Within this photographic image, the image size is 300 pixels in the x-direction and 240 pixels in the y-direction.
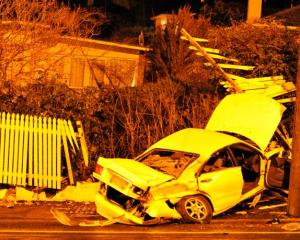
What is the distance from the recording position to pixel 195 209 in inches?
361

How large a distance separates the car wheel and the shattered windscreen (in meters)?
0.44

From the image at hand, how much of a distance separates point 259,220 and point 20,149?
4.84 metres

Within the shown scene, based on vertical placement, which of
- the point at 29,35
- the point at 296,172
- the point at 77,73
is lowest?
the point at 296,172

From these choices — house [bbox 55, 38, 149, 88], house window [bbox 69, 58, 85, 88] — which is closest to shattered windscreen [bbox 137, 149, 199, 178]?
house [bbox 55, 38, 149, 88]

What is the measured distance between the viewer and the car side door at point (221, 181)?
933 cm

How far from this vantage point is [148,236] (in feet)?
27.5

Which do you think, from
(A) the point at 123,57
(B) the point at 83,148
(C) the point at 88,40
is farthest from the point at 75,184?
(A) the point at 123,57

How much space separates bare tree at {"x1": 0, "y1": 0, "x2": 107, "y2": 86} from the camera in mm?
14953

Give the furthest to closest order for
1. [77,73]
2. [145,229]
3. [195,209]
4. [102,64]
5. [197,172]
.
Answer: [102,64]
[77,73]
[197,172]
[195,209]
[145,229]

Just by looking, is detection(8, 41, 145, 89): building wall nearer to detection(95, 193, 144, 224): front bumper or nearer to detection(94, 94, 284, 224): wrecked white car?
detection(94, 94, 284, 224): wrecked white car

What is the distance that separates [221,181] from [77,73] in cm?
1333

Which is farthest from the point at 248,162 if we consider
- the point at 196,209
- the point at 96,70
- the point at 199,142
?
the point at 96,70

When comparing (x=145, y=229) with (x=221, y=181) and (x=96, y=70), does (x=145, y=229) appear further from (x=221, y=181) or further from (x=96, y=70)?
(x=96, y=70)

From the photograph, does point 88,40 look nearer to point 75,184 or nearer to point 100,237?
point 75,184
